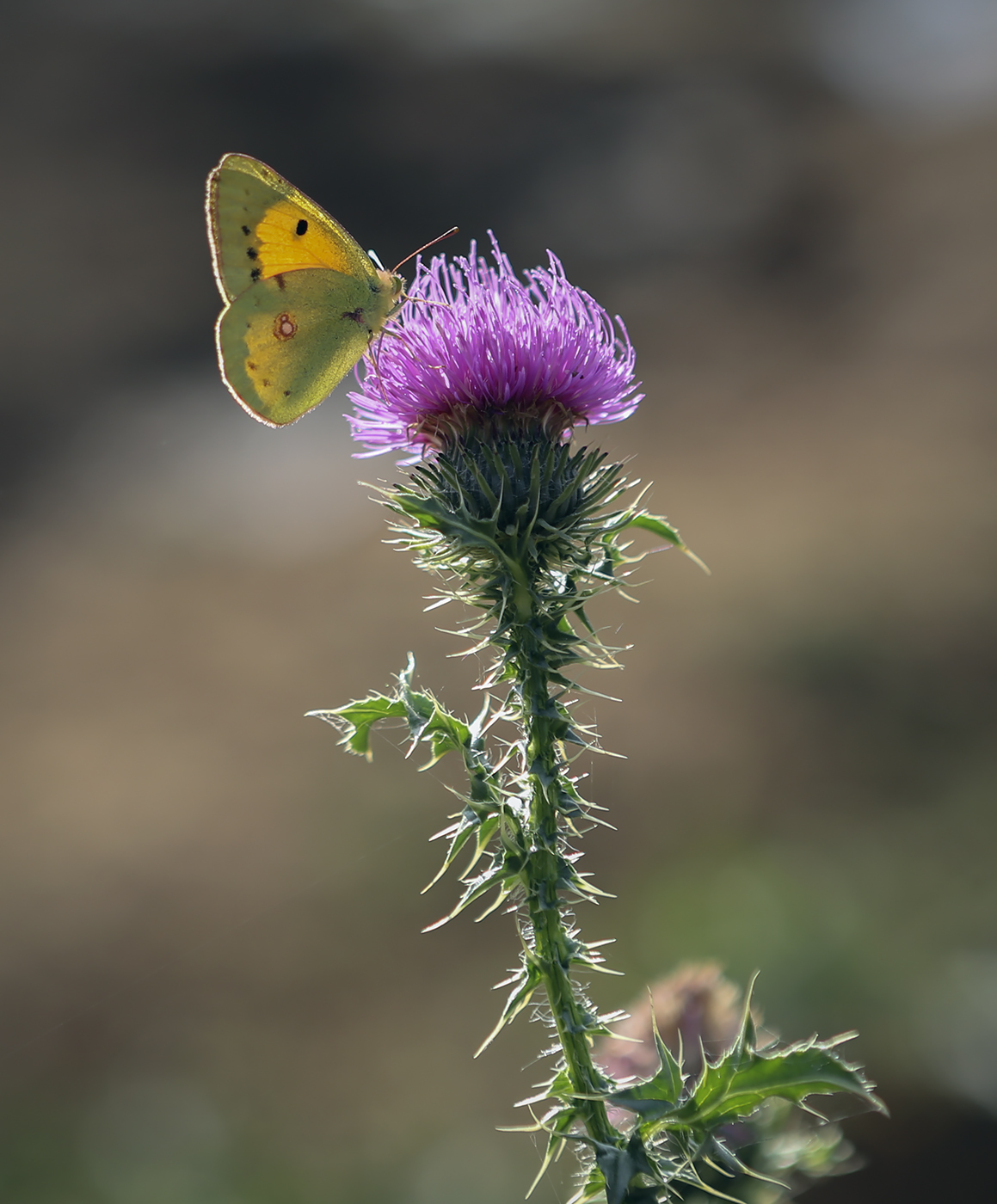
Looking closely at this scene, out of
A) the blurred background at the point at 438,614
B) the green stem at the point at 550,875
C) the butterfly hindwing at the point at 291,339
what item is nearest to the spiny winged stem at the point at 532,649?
the green stem at the point at 550,875

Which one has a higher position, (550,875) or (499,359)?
(499,359)

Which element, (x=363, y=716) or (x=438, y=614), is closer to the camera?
(x=363, y=716)

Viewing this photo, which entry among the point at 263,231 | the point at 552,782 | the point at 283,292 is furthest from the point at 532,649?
the point at 263,231

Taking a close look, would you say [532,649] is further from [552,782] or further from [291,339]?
[291,339]

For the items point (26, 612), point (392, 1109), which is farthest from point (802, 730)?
point (26, 612)

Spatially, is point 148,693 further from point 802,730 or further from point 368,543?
point 802,730

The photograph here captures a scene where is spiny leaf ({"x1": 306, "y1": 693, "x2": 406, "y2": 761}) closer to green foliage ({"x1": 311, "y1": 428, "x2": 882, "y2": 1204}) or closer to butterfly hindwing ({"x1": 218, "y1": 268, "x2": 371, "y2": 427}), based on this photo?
green foliage ({"x1": 311, "y1": 428, "x2": 882, "y2": 1204})

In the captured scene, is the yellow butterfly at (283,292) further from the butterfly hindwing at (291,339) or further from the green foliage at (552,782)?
the green foliage at (552,782)
